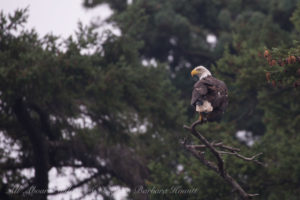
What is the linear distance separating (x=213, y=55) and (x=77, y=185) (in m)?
8.44

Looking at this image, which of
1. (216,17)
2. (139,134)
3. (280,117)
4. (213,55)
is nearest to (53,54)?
(139,134)

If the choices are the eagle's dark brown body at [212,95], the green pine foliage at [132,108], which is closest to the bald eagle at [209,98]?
the eagle's dark brown body at [212,95]

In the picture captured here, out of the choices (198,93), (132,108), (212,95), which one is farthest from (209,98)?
(132,108)

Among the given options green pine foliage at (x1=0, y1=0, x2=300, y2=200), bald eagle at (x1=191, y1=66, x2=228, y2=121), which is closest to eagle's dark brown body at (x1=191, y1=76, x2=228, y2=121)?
bald eagle at (x1=191, y1=66, x2=228, y2=121)

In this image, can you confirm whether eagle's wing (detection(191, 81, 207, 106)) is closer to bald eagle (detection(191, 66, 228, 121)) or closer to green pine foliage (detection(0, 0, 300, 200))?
bald eagle (detection(191, 66, 228, 121))

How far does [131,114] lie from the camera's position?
13.6 m

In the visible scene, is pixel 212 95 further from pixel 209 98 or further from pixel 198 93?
pixel 198 93

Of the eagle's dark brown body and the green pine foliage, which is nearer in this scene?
the eagle's dark brown body

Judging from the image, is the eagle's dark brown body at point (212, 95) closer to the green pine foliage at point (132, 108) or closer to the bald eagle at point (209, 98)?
the bald eagle at point (209, 98)

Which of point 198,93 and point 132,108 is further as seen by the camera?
point 132,108

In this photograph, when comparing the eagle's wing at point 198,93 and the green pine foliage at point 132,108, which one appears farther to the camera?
the green pine foliage at point 132,108

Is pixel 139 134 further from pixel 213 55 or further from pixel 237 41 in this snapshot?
pixel 213 55

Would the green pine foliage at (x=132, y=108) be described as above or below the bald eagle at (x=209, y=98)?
above

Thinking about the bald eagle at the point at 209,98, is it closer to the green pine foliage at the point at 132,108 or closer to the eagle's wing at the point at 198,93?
the eagle's wing at the point at 198,93
